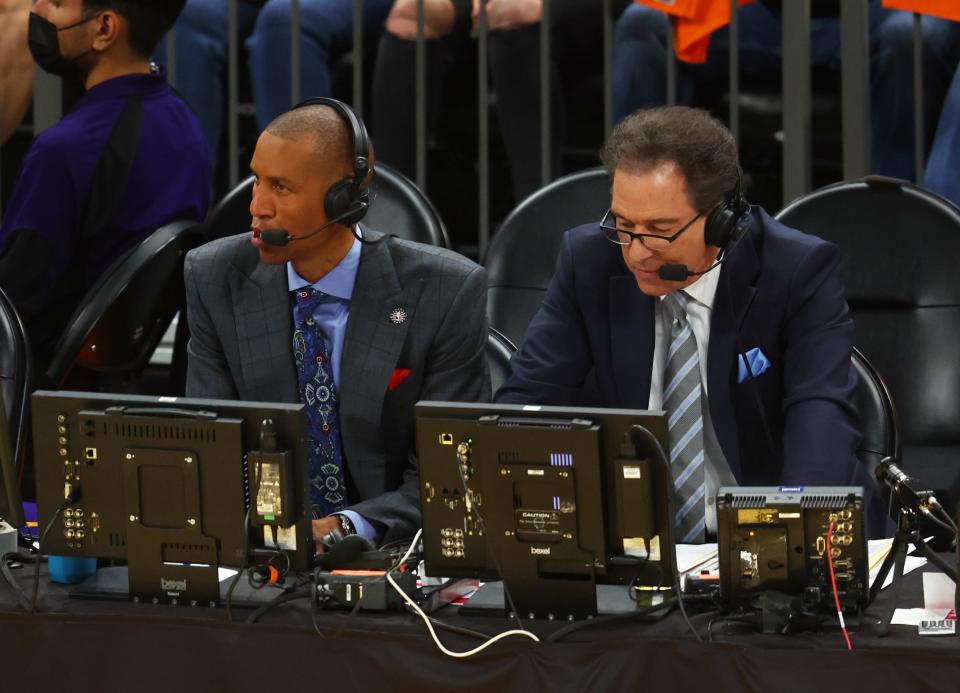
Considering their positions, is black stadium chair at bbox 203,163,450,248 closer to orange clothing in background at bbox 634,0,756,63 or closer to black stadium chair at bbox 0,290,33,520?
black stadium chair at bbox 0,290,33,520

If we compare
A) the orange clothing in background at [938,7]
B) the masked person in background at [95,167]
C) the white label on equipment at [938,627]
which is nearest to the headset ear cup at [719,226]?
the white label on equipment at [938,627]

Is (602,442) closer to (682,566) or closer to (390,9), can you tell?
(682,566)

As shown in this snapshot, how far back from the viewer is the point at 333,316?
3182mm

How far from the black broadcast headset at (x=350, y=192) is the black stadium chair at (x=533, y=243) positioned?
2.24 ft

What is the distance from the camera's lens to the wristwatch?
9.20 feet

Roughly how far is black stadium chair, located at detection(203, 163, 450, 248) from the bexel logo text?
1.53 metres

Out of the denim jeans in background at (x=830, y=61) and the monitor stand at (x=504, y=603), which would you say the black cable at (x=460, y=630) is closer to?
the monitor stand at (x=504, y=603)

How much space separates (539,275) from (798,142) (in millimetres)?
1195

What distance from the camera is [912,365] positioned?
3576 millimetres

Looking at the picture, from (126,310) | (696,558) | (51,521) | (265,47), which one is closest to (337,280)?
(126,310)

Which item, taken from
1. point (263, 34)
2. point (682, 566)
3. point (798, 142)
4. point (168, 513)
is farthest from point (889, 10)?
point (168, 513)

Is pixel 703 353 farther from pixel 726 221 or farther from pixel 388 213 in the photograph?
pixel 388 213

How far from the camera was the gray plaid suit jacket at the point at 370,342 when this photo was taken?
3.09m

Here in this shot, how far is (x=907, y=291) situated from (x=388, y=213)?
125 cm
